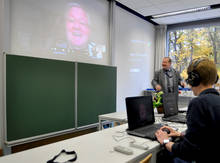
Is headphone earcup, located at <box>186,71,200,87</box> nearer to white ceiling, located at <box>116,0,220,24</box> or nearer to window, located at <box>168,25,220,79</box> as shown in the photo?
white ceiling, located at <box>116,0,220,24</box>

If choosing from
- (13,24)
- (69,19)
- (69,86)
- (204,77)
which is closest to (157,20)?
(69,19)

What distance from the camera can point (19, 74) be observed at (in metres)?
2.50

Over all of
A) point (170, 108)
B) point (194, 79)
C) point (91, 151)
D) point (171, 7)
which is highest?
point (171, 7)

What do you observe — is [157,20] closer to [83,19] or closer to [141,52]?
[141,52]

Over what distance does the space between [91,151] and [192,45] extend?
5.28 metres

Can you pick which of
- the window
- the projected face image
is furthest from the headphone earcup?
the window

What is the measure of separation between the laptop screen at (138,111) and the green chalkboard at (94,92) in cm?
164

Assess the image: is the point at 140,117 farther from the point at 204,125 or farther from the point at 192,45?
the point at 192,45

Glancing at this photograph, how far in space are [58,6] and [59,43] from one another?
630 mm

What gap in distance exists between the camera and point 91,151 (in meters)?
1.24

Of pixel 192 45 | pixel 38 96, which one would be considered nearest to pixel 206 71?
pixel 38 96

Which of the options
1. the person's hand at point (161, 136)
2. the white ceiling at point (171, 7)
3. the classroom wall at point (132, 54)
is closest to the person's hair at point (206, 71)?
the person's hand at point (161, 136)

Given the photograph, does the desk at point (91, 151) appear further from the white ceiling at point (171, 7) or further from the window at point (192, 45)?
the window at point (192, 45)

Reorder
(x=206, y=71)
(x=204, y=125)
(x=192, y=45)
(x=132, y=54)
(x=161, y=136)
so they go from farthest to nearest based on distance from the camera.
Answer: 1. (x=192, y=45)
2. (x=132, y=54)
3. (x=161, y=136)
4. (x=206, y=71)
5. (x=204, y=125)
